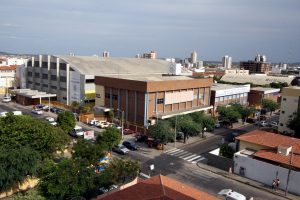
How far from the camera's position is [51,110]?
228ft

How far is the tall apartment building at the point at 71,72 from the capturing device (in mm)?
70438

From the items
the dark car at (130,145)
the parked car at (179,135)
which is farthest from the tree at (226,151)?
the dark car at (130,145)

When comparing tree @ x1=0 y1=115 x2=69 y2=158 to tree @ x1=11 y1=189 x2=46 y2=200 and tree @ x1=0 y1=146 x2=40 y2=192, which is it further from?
tree @ x1=11 y1=189 x2=46 y2=200

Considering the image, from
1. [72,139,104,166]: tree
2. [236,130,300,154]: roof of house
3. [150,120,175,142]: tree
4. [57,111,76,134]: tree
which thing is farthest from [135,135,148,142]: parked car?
[72,139,104,166]: tree

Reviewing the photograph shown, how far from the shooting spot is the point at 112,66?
8169 cm

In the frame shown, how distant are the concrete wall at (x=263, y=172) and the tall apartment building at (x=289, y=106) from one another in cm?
2123

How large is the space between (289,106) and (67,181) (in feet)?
141

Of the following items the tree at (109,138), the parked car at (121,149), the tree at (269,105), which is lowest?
the parked car at (121,149)

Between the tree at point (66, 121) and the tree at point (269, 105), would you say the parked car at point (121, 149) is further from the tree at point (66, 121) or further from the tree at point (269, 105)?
the tree at point (269, 105)

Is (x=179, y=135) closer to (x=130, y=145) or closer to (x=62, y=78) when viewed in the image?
(x=130, y=145)

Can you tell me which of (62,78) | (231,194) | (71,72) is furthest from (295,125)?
(62,78)

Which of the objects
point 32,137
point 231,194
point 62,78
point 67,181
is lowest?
point 231,194

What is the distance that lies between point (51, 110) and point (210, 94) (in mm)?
36362

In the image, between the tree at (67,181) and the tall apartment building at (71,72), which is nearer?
the tree at (67,181)
